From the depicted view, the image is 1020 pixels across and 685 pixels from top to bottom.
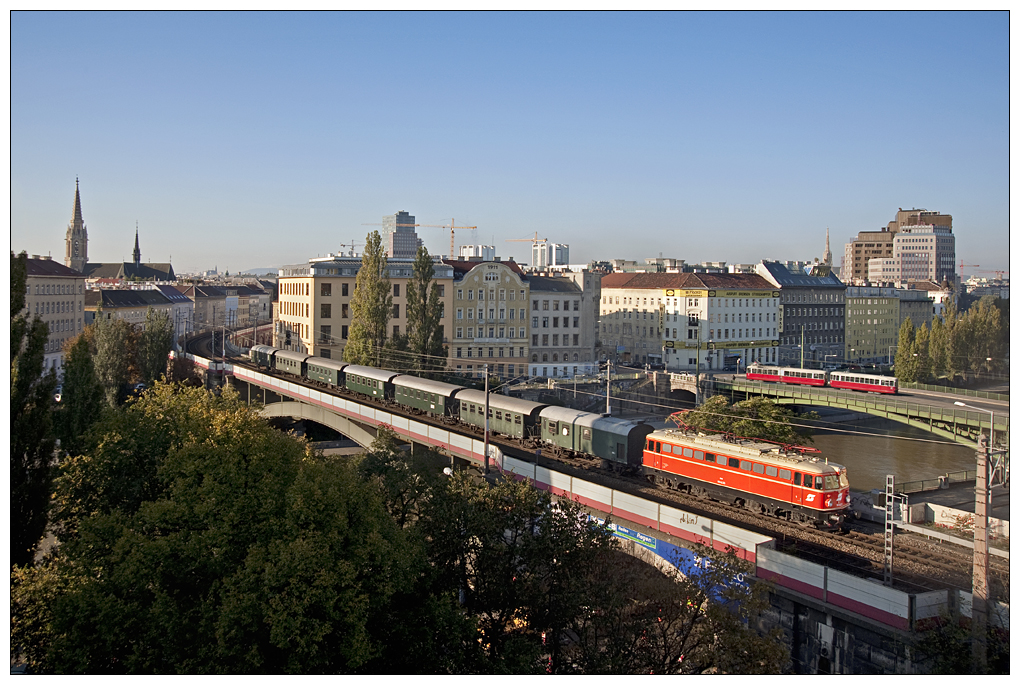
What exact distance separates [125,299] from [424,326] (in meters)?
71.3

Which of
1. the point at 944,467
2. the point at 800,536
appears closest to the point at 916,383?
the point at 944,467

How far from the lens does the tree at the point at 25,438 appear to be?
24.2 metres

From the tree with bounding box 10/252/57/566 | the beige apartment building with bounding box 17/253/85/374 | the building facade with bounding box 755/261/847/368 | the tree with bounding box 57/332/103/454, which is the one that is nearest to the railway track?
the tree with bounding box 10/252/57/566

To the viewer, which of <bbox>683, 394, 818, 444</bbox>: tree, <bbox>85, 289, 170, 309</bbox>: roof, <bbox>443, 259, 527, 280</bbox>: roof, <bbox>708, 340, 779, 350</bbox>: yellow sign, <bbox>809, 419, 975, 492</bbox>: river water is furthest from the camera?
<bbox>85, 289, 170, 309</bbox>: roof

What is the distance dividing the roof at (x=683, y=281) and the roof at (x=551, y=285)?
50.7 ft

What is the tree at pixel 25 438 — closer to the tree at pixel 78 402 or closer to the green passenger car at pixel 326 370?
the tree at pixel 78 402

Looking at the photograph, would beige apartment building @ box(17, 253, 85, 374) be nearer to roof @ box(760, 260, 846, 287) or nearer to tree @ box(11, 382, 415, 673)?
tree @ box(11, 382, 415, 673)

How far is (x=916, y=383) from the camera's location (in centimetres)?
8438

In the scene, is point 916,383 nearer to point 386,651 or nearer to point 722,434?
point 722,434

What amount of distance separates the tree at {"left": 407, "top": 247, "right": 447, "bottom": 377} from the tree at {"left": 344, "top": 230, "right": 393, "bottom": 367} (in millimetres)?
2602

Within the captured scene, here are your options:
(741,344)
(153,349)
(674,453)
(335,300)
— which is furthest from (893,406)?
(153,349)

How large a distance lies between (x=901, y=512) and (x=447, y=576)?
1994cm

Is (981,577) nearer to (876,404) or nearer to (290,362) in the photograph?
(876,404)

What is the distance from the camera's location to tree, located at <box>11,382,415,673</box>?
18188 millimetres
